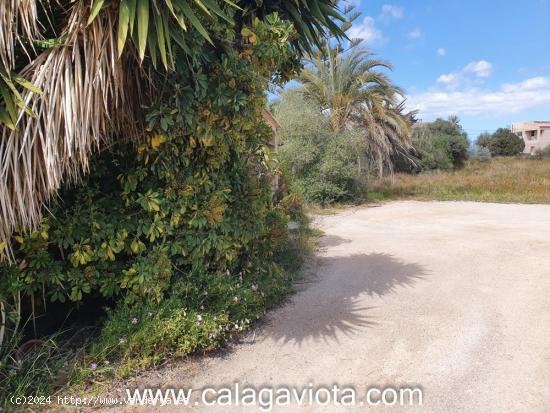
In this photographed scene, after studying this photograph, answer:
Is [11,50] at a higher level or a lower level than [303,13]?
lower

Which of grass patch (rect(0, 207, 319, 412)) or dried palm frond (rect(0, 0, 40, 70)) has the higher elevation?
dried palm frond (rect(0, 0, 40, 70))

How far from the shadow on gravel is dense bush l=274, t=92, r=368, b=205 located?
26.6 feet

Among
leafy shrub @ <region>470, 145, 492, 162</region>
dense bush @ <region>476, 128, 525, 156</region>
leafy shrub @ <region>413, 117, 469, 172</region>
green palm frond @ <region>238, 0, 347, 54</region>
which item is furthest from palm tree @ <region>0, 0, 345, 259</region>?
dense bush @ <region>476, 128, 525, 156</region>

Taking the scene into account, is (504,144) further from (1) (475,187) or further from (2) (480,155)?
(1) (475,187)

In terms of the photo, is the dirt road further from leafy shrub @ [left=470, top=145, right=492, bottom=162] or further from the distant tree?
the distant tree

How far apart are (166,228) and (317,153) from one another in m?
12.0

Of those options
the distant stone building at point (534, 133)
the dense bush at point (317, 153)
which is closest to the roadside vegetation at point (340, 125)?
the dense bush at point (317, 153)

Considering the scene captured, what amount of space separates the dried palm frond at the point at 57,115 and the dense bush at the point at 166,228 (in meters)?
0.36

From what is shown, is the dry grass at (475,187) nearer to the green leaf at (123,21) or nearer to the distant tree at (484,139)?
the distant tree at (484,139)

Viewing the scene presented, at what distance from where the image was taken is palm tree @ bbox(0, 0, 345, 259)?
2.63 meters

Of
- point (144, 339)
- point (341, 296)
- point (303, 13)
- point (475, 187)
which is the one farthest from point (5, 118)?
point (475, 187)

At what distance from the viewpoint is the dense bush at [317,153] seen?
1495 cm

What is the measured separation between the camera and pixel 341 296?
16.8 ft

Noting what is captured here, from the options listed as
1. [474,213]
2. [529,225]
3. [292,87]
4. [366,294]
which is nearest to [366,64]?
[292,87]
